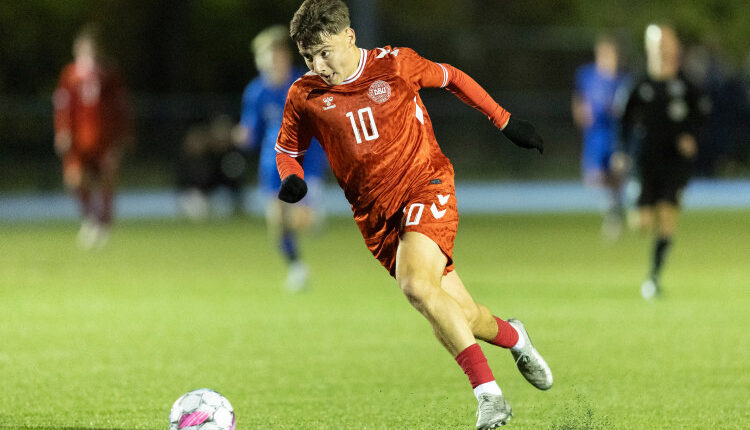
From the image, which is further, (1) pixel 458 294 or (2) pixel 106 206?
(2) pixel 106 206

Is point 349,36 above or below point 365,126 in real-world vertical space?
above

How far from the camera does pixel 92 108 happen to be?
692 inches

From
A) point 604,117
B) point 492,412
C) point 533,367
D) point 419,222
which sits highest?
point 419,222

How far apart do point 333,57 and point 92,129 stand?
39.6 feet

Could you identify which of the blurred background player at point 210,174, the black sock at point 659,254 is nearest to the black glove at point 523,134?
the black sock at point 659,254

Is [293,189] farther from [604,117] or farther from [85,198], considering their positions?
[604,117]

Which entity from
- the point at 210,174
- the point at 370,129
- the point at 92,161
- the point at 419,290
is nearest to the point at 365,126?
the point at 370,129

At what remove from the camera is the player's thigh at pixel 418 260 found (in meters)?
5.93

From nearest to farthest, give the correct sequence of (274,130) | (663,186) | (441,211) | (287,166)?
(441,211)
(287,166)
(663,186)
(274,130)

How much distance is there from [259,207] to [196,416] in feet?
68.1

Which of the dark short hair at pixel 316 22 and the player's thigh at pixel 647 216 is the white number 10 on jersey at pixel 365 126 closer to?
the dark short hair at pixel 316 22

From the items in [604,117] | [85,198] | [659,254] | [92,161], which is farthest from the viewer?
[604,117]

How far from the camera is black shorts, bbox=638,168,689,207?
37.8ft

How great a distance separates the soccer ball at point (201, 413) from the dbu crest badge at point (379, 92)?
5.59 feet
